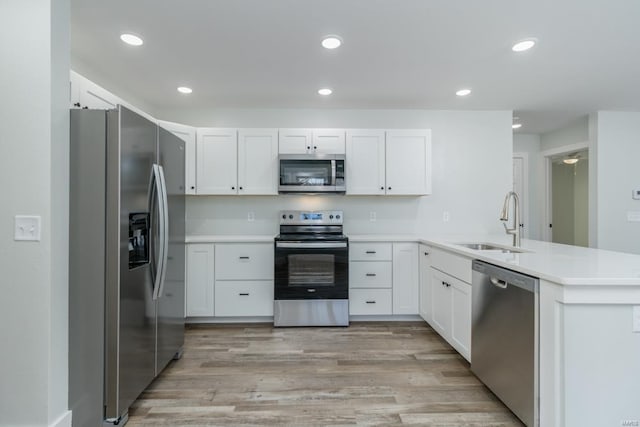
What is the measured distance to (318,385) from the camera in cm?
220

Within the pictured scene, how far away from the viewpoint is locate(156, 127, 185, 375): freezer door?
223cm

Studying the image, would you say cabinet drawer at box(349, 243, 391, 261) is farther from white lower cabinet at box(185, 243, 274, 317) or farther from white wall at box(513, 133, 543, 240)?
white wall at box(513, 133, 543, 240)

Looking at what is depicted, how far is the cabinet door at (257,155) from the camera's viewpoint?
358cm

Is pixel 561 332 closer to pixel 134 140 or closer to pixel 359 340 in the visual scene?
pixel 359 340

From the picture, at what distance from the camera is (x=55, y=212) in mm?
1592

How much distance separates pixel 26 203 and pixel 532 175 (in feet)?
20.1

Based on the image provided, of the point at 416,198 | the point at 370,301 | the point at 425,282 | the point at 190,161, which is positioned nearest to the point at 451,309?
the point at 425,282

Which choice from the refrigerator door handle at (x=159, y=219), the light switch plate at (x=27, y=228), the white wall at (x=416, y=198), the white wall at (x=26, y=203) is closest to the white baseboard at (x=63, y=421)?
the white wall at (x=26, y=203)

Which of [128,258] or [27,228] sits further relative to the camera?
[128,258]

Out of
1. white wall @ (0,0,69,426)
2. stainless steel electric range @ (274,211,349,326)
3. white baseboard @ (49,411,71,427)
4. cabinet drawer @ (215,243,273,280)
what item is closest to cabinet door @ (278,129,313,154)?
stainless steel electric range @ (274,211,349,326)

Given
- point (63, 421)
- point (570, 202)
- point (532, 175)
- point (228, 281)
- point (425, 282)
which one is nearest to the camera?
point (63, 421)

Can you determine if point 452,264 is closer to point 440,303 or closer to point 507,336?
point 440,303

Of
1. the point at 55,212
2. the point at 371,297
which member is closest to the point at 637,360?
the point at 371,297

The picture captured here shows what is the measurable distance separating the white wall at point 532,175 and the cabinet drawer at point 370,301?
125 inches
